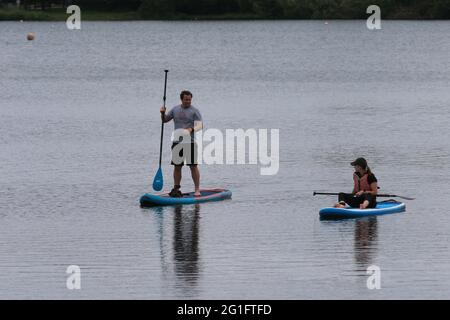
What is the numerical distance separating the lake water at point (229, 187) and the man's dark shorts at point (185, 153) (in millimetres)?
940

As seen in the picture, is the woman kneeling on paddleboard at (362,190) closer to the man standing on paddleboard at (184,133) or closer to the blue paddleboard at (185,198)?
the blue paddleboard at (185,198)

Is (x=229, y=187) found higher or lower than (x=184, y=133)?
lower

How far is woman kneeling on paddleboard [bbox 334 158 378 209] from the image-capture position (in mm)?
24125

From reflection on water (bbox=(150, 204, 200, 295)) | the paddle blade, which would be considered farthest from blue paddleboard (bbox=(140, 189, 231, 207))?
the paddle blade

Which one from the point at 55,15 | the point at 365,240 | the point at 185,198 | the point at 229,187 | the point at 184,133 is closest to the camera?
the point at 365,240

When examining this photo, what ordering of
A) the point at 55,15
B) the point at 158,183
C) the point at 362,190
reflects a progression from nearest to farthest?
the point at 362,190, the point at 158,183, the point at 55,15

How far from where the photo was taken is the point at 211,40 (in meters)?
128

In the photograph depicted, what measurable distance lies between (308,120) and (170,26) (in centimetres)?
11046

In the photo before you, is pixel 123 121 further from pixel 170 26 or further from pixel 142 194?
pixel 170 26

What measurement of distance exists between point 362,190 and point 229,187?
14.8ft

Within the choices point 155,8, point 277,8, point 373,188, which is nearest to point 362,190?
point 373,188

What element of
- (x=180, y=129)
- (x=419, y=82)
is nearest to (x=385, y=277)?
(x=180, y=129)

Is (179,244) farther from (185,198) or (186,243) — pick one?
(185,198)

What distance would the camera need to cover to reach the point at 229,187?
2820 centimetres
